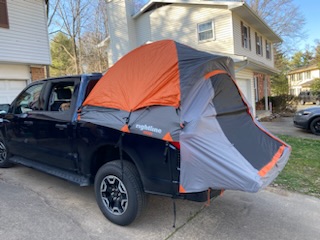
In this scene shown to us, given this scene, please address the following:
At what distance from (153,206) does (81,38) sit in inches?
1133

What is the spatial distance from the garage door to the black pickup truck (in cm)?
544

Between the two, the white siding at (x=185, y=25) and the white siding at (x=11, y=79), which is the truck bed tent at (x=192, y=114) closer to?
the white siding at (x=11, y=79)

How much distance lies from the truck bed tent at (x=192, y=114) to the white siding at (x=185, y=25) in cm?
1149

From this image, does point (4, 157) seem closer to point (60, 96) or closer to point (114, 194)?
point (60, 96)

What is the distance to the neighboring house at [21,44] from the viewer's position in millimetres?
9789

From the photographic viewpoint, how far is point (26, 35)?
10539 millimetres

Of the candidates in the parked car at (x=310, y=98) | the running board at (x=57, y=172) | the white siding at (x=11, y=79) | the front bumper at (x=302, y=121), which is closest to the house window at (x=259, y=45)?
the front bumper at (x=302, y=121)

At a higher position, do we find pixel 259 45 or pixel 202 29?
pixel 202 29

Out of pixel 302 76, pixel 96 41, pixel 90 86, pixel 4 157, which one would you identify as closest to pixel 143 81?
pixel 90 86

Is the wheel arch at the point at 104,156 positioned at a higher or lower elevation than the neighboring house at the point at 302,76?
lower

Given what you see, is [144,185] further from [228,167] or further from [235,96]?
[235,96]

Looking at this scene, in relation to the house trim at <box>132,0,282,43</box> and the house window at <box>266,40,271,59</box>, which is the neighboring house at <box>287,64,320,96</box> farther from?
the house trim at <box>132,0,282,43</box>

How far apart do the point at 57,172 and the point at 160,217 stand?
172cm

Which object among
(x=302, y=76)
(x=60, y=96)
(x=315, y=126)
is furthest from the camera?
(x=302, y=76)
